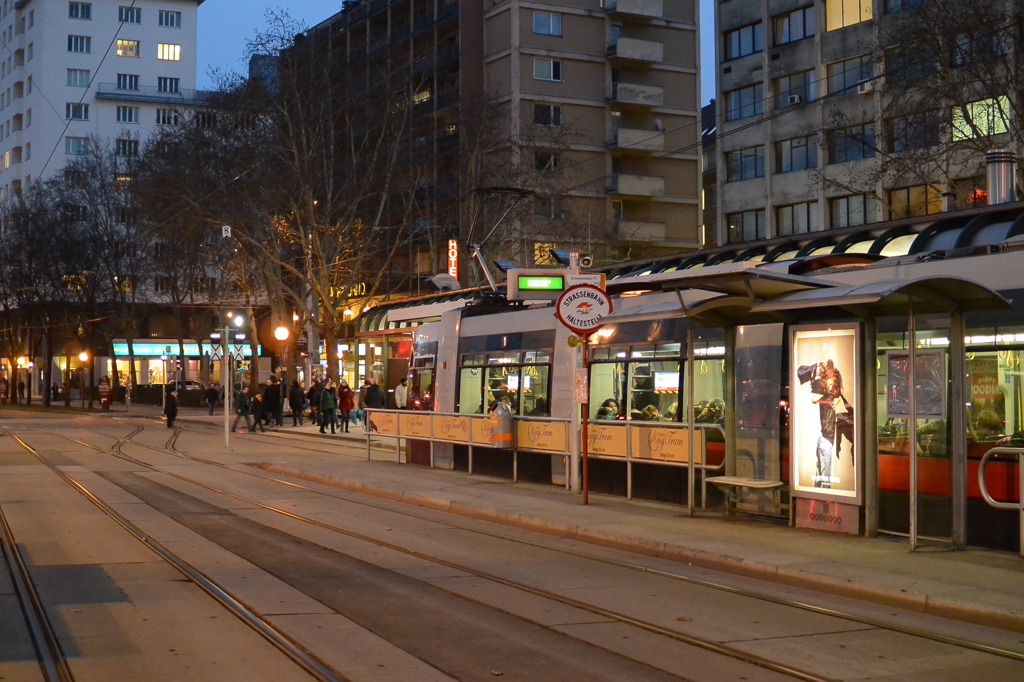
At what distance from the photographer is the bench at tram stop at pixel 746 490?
1359 cm

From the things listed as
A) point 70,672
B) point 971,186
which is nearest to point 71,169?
point 971,186

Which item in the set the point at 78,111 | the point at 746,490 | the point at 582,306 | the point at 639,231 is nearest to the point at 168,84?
the point at 78,111

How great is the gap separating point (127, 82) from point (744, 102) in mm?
67182

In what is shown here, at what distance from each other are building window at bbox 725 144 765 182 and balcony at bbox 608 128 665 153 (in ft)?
20.9

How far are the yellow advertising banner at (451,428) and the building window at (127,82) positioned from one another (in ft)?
295

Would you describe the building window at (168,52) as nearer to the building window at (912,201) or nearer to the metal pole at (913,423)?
the building window at (912,201)

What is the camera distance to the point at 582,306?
52.4ft

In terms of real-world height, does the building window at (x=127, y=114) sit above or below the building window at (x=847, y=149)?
above

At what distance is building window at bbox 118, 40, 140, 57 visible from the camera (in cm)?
10262

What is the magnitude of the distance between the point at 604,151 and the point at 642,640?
54826 mm

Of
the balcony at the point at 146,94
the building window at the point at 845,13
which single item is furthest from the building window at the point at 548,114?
the balcony at the point at 146,94

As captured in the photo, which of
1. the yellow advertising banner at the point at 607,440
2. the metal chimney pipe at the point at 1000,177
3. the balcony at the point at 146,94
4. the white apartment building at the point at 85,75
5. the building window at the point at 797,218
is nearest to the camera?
the yellow advertising banner at the point at 607,440

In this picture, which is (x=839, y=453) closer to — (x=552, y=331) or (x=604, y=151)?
(x=552, y=331)

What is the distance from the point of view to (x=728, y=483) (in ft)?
45.3
